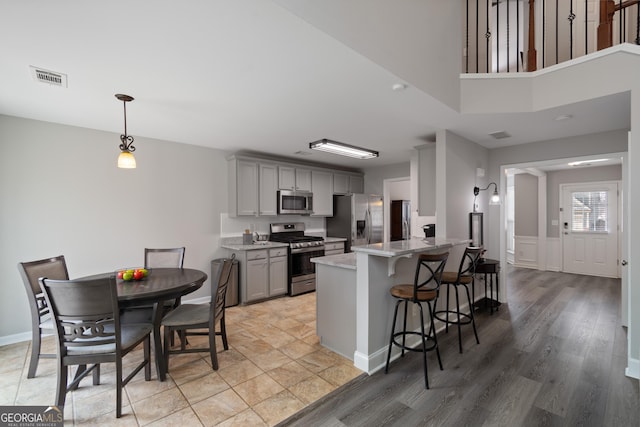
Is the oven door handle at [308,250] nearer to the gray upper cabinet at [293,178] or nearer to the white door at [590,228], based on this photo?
the gray upper cabinet at [293,178]

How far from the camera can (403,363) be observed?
2.70 meters

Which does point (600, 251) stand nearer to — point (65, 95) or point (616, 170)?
point (616, 170)

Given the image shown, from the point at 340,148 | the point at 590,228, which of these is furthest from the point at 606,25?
the point at 590,228

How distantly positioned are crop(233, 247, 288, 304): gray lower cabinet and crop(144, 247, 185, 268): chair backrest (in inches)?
42.1

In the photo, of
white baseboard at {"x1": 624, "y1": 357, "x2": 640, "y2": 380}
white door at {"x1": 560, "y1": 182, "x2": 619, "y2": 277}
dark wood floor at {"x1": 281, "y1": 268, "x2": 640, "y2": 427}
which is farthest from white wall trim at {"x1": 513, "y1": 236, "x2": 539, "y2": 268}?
white baseboard at {"x1": 624, "y1": 357, "x2": 640, "y2": 380}

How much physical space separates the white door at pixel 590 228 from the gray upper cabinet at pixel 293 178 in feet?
19.5

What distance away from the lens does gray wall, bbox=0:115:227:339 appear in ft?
10.5

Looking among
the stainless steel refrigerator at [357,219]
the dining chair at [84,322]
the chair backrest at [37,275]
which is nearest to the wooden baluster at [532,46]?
the stainless steel refrigerator at [357,219]

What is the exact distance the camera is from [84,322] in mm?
1920

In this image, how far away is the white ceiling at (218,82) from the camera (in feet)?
5.33

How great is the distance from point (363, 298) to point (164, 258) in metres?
2.48

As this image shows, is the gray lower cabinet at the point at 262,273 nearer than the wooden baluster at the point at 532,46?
No

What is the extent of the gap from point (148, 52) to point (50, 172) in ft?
8.37

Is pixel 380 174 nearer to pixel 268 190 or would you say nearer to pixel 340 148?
pixel 340 148
